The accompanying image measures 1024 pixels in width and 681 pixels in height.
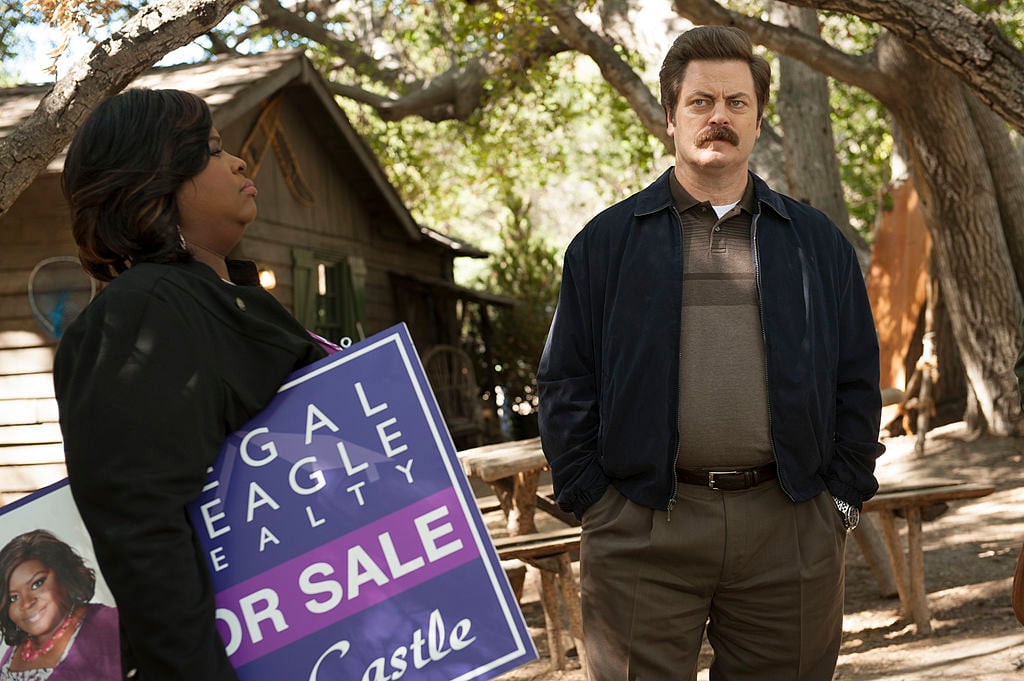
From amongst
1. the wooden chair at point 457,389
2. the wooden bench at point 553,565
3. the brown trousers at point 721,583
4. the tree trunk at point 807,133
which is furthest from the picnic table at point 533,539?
the wooden chair at point 457,389

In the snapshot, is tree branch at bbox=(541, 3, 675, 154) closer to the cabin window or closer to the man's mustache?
the cabin window

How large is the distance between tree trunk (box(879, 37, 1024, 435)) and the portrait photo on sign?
6.98 m

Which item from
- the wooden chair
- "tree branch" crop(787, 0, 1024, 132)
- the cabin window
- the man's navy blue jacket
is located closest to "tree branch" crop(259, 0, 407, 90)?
the cabin window

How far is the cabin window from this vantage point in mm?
12320

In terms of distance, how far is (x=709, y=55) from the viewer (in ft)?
9.46

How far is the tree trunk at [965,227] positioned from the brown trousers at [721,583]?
18.5 feet

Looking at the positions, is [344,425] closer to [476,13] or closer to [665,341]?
[665,341]

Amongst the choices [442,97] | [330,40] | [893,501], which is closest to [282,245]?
[442,97]

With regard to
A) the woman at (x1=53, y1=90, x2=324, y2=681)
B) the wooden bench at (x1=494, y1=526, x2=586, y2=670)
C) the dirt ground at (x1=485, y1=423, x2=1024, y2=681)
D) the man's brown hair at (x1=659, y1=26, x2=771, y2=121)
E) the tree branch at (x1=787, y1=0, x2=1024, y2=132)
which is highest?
the tree branch at (x1=787, y1=0, x2=1024, y2=132)

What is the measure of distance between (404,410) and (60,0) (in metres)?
3.86

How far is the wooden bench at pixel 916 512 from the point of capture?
581 centimetres

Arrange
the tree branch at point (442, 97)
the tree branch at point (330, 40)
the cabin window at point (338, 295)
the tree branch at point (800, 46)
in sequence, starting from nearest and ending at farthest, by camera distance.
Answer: the tree branch at point (800, 46) < the cabin window at point (338, 295) < the tree branch at point (442, 97) < the tree branch at point (330, 40)

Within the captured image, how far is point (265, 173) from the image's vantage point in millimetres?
11289

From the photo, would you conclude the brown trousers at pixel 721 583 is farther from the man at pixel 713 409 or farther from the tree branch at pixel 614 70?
the tree branch at pixel 614 70
